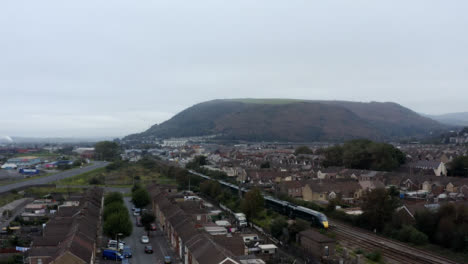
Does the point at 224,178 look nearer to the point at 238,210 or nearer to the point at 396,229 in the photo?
the point at 238,210

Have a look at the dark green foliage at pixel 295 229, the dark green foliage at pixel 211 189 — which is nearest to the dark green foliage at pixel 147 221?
the dark green foliage at pixel 295 229

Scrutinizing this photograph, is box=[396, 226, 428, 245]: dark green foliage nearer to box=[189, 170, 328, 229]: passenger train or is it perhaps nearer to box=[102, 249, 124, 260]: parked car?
box=[189, 170, 328, 229]: passenger train

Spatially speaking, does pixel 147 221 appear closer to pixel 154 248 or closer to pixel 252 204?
pixel 154 248

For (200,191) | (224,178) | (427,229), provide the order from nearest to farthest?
1. (427,229)
2. (200,191)
3. (224,178)

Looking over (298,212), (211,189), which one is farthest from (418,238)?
(211,189)

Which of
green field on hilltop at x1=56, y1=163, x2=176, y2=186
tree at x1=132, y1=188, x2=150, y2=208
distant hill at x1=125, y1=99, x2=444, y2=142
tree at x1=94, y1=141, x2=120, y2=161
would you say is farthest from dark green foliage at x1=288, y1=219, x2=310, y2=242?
distant hill at x1=125, y1=99, x2=444, y2=142

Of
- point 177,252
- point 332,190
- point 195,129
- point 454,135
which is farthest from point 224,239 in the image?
point 195,129

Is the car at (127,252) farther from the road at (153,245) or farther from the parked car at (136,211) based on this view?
the parked car at (136,211)
